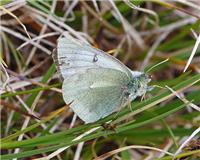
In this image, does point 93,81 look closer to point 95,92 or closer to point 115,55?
point 95,92

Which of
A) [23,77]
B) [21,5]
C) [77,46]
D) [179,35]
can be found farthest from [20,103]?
[179,35]

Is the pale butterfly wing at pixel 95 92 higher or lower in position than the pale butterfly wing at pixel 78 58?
lower

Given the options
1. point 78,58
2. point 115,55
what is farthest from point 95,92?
point 115,55

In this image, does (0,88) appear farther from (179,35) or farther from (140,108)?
(179,35)

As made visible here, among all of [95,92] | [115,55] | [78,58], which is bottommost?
[115,55]
